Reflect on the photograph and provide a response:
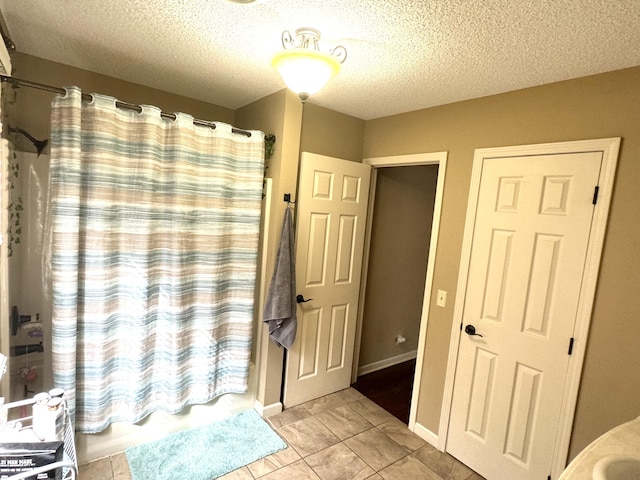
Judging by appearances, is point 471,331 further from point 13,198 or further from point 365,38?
point 13,198

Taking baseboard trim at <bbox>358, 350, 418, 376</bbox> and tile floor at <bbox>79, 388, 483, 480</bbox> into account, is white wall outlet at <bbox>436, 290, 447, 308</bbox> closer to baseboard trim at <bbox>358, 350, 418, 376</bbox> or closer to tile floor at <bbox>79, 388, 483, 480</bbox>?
tile floor at <bbox>79, 388, 483, 480</bbox>

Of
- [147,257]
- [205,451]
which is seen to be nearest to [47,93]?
[147,257]

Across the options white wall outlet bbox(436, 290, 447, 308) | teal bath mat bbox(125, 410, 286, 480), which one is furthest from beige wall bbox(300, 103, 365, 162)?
teal bath mat bbox(125, 410, 286, 480)

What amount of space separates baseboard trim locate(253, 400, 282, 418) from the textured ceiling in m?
2.37

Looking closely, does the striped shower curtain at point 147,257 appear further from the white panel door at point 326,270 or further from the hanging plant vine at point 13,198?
the white panel door at point 326,270

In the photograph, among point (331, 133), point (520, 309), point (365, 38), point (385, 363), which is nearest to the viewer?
point (365, 38)

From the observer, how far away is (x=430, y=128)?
7.73ft

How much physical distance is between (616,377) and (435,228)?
1231 mm

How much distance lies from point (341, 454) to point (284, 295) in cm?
112

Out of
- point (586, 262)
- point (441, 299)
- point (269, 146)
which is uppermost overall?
point (269, 146)

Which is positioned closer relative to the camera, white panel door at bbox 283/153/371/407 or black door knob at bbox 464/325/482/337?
black door knob at bbox 464/325/482/337

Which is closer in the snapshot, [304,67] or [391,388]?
[304,67]

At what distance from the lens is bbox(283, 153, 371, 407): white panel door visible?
2465 mm

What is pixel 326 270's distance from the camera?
264 cm
